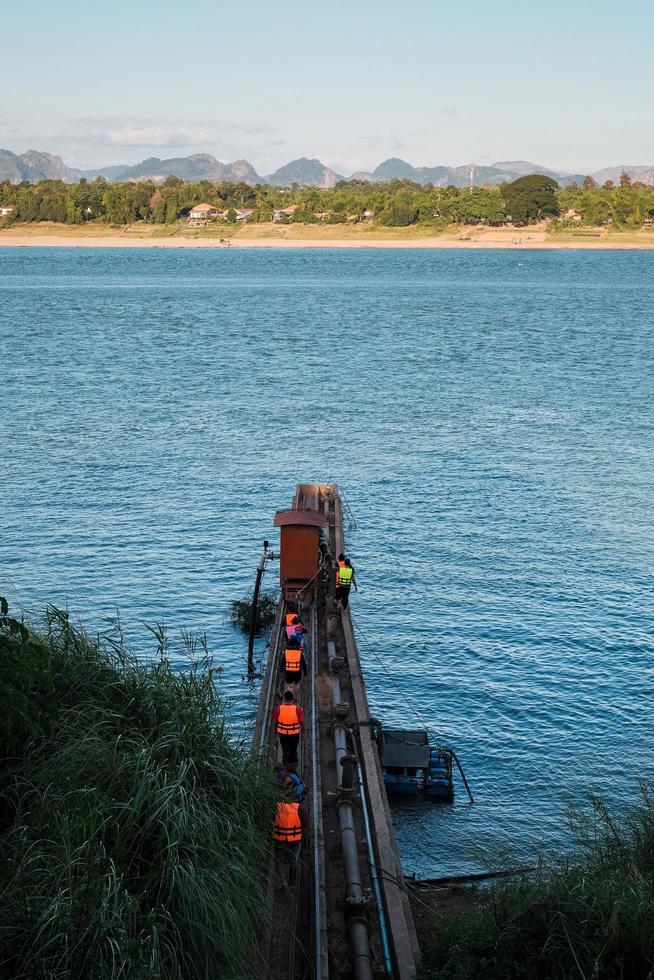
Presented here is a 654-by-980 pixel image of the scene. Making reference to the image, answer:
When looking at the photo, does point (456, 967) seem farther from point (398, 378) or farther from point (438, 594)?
point (398, 378)

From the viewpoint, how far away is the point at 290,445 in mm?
50906

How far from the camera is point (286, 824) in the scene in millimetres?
13695

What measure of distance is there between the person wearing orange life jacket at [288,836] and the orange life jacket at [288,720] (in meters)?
2.02

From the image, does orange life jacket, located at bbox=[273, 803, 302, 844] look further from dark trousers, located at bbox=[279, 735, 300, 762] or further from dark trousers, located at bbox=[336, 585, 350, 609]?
dark trousers, located at bbox=[336, 585, 350, 609]

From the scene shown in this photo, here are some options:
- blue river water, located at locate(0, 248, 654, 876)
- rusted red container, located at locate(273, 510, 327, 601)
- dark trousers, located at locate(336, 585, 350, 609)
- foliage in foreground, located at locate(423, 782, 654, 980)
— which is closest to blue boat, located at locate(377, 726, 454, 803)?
blue river water, located at locate(0, 248, 654, 876)

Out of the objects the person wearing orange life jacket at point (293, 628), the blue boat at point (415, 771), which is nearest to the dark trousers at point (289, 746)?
the person wearing orange life jacket at point (293, 628)

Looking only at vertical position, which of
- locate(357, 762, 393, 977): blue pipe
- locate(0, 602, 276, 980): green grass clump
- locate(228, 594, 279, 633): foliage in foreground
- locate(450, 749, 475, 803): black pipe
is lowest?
locate(450, 749, 475, 803): black pipe

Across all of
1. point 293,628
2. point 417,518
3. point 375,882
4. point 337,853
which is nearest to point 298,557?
point 293,628

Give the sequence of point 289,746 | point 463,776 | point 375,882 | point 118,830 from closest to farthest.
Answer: point 118,830 → point 375,882 → point 289,746 → point 463,776

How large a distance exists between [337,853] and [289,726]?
190 centimetres

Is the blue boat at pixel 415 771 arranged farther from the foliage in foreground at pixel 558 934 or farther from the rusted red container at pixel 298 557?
the foliage in foreground at pixel 558 934

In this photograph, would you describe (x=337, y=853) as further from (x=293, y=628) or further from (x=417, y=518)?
(x=417, y=518)

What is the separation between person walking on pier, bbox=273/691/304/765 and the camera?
16156 millimetres

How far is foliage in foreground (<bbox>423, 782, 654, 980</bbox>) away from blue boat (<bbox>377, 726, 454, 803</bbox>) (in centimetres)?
788
